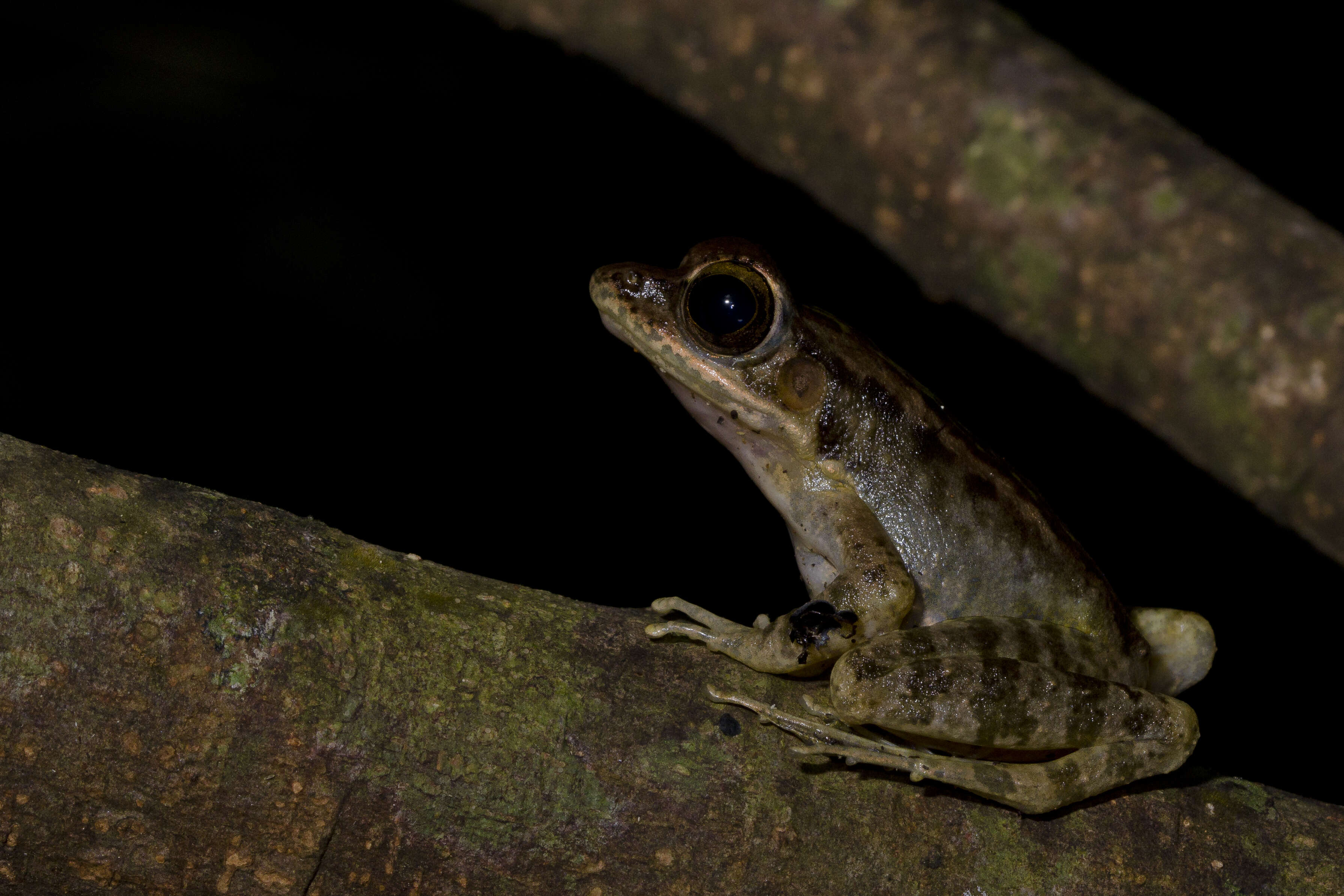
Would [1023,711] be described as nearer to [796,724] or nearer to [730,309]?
[796,724]

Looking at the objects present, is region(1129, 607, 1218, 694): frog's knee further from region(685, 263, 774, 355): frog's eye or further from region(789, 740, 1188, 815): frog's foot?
region(685, 263, 774, 355): frog's eye

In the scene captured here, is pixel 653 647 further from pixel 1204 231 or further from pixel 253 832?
pixel 1204 231

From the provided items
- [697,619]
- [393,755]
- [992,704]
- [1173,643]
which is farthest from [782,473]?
[393,755]

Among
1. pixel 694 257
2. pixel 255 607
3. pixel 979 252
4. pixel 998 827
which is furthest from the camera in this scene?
pixel 979 252

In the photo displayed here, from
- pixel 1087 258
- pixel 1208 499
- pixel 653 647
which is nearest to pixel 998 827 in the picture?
pixel 653 647

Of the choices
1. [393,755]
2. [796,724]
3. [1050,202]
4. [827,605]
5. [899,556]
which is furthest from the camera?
[1050,202]

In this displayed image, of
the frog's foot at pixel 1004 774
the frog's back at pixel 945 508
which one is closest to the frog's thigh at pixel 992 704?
the frog's foot at pixel 1004 774

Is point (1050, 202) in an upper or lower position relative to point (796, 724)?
upper
